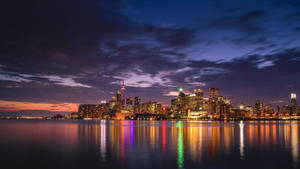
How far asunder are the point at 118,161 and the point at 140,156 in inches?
161

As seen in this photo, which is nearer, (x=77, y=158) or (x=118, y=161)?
(x=118, y=161)

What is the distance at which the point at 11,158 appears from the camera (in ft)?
104

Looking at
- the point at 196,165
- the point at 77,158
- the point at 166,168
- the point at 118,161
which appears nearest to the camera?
the point at 166,168

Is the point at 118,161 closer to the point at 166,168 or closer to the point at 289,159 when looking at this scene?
the point at 166,168

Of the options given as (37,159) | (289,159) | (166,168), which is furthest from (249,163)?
(37,159)

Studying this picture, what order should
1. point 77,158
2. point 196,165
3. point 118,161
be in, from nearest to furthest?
point 196,165, point 118,161, point 77,158

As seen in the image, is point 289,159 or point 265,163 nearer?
point 265,163

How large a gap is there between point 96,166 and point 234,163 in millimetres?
14744

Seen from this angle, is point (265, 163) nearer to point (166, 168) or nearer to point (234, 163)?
point (234, 163)

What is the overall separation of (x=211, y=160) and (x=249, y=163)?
4.10 m

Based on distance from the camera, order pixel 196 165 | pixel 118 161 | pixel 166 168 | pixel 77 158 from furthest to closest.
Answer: pixel 77 158, pixel 118 161, pixel 196 165, pixel 166 168

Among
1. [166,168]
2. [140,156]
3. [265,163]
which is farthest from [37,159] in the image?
[265,163]

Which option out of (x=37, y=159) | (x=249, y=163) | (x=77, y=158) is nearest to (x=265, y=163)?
(x=249, y=163)

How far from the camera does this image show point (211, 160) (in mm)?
30031
